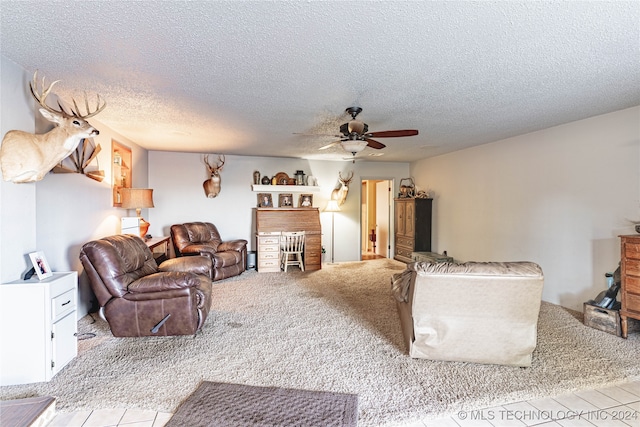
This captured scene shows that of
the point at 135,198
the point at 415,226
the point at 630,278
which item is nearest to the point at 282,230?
the point at 135,198

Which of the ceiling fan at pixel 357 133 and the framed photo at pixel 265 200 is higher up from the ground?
the ceiling fan at pixel 357 133

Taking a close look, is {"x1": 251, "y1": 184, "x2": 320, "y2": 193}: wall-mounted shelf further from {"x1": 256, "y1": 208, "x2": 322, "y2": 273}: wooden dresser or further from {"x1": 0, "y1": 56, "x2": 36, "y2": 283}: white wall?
{"x1": 0, "y1": 56, "x2": 36, "y2": 283}: white wall

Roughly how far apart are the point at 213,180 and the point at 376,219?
4.67 meters

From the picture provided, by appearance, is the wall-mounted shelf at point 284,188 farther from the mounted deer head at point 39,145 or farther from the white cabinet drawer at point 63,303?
the white cabinet drawer at point 63,303

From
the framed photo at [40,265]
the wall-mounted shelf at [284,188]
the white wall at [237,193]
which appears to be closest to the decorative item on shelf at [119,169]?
the white wall at [237,193]

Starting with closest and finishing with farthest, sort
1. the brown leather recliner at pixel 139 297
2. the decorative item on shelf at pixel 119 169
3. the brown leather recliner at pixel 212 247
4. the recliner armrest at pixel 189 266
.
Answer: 1. the brown leather recliner at pixel 139 297
2. the recliner armrest at pixel 189 266
3. the decorative item on shelf at pixel 119 169
4. the brown leather recliner at pixel 212 247

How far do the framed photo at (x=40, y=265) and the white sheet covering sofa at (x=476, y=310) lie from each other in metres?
2.99

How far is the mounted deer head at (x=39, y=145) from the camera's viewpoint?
222 centimetres

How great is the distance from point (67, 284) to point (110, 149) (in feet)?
8.08

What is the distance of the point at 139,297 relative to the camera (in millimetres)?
2836

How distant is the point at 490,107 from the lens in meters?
3.32

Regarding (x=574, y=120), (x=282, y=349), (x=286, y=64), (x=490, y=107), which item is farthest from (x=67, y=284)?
(x=574, y=120)

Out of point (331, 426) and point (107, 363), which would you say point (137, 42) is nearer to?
point (107, 363)

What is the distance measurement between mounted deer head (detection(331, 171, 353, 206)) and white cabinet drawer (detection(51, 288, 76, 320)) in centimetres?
525
